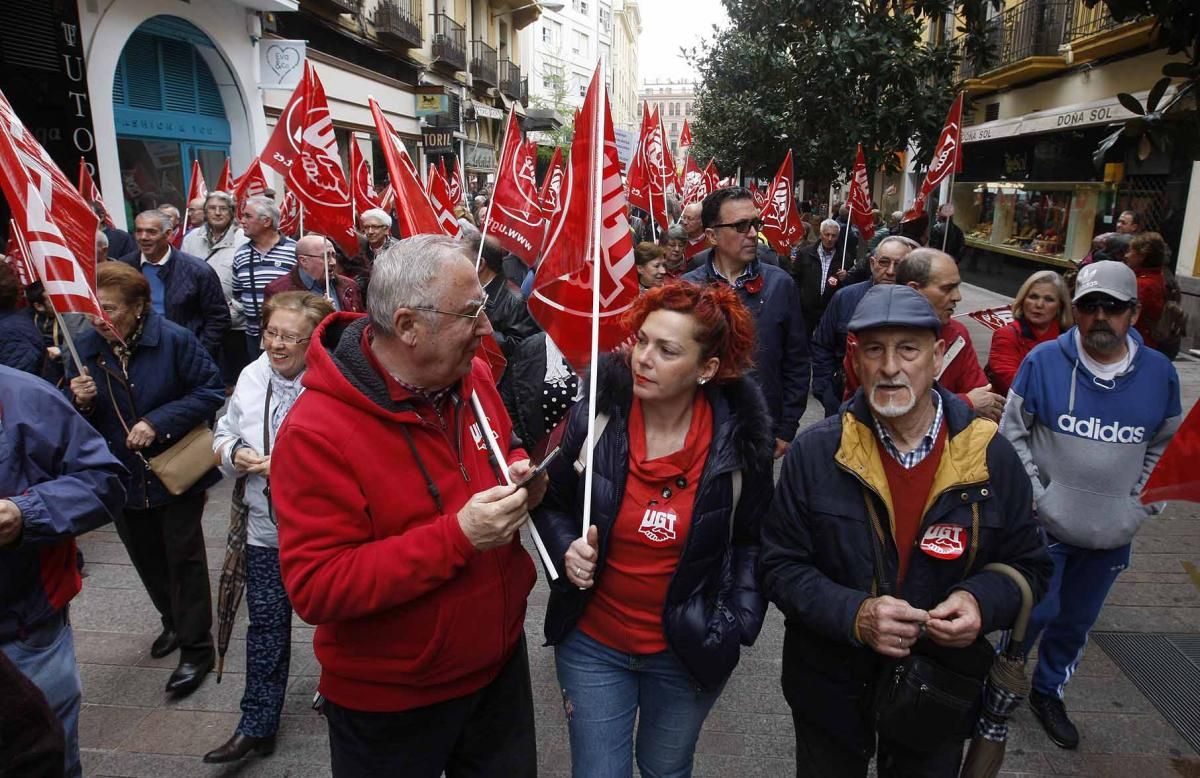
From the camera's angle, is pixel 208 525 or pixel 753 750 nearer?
pixel 753 750

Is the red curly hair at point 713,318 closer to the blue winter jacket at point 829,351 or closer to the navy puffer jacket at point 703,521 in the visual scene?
the navy puffer jacket at point 703,521

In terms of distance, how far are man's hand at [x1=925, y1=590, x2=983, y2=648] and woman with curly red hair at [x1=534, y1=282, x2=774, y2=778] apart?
0.49 metres

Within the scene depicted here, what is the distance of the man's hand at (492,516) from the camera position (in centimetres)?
191

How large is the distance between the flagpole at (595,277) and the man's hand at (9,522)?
1532 millimetres

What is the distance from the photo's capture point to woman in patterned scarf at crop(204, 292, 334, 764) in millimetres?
3238

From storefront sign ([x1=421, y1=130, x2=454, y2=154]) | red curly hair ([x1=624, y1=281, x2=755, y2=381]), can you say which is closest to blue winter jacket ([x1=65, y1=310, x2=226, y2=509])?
red curly hair ([x1=624, y1=281, x2=755, y2=381])

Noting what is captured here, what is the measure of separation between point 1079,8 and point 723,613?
17556mm

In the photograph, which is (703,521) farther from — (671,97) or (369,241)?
(671,97)

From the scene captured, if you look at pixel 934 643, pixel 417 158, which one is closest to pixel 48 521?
pixel 934 643

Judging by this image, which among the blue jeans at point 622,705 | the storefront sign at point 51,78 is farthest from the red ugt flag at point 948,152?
the storefront sign at point 51,78

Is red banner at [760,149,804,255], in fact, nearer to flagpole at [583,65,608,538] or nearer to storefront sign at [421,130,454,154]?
flagpole at [583,65,608,538]

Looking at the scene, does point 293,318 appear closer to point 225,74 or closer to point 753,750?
point 753,750

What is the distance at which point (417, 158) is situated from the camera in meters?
27.5

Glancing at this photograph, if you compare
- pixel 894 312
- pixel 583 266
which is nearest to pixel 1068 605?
pixel 894 312
